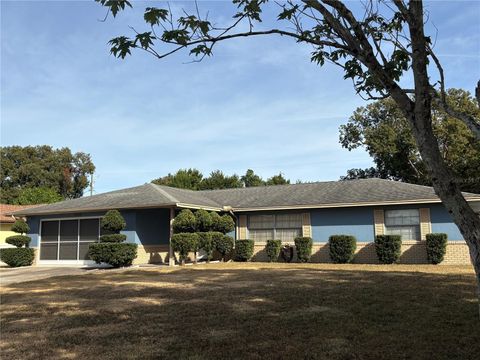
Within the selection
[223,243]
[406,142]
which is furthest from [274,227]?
[406,142]

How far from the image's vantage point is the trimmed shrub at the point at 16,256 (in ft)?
70.0

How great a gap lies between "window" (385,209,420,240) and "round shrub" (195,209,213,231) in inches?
294

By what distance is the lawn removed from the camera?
18.8 feet

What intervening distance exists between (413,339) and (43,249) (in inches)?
802

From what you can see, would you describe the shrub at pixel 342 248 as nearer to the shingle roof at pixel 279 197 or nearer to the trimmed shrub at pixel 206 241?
the shingle roof at pixel 279 197

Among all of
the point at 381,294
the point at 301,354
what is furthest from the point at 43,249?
the point at 301,354

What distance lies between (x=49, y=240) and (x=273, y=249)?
10.6 m

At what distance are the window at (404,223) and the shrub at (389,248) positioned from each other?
69 cm

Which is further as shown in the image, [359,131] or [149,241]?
Result: [359,131]

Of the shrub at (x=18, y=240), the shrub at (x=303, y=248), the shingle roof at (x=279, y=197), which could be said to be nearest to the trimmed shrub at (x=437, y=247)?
the shingle roof at (x=279, y=197)

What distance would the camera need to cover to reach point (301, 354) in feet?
18.0

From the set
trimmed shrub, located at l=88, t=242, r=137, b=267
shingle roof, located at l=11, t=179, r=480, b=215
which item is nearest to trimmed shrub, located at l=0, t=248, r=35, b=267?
shingle roof, located at l=11, t=179, r=480, b=215

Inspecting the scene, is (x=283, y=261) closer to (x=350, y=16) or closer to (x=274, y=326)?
(x=274, y=326)

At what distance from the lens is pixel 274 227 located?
73.3 ft
